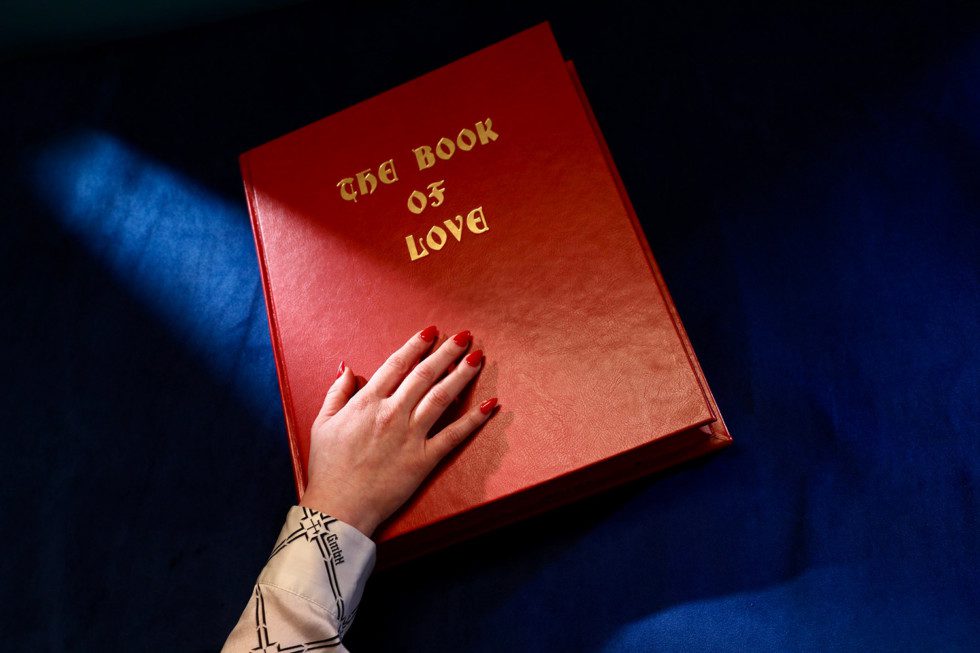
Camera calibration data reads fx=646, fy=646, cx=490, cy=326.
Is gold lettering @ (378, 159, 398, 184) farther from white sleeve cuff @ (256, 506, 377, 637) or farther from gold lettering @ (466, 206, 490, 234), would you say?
white sleeve cuff @ (256, 506, 377, 637)

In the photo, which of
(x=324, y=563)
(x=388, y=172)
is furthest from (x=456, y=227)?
(x=324, y=563)

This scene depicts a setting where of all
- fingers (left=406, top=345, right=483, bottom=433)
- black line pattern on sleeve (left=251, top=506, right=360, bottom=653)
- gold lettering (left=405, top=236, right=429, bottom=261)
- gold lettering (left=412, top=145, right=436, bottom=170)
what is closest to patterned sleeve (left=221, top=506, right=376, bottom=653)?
black line pattern on sleeve (left=251, top=506, right=360, bottom=653)

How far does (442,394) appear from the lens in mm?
622

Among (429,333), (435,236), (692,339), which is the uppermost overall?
(435,236)

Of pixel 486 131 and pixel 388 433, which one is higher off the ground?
pixel 486 131

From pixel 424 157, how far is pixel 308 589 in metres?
0.46

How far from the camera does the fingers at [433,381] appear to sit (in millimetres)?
623

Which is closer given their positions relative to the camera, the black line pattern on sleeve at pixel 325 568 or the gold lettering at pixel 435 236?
the black line pattern on sleeve at pixel 325 568

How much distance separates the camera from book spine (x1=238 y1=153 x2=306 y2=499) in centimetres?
68

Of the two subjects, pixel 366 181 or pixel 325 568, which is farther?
pixel 366 181

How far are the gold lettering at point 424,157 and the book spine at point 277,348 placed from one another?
0.70ft

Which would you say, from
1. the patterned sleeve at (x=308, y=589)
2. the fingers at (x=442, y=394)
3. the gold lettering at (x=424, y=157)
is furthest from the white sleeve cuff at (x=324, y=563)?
the gold lettering at (x=424, y=157)

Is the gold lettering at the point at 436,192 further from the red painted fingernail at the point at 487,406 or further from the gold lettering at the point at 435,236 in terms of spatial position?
the red painted fingernail at the point at 487,406

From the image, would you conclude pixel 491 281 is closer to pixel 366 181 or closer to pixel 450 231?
pixel 450 231
